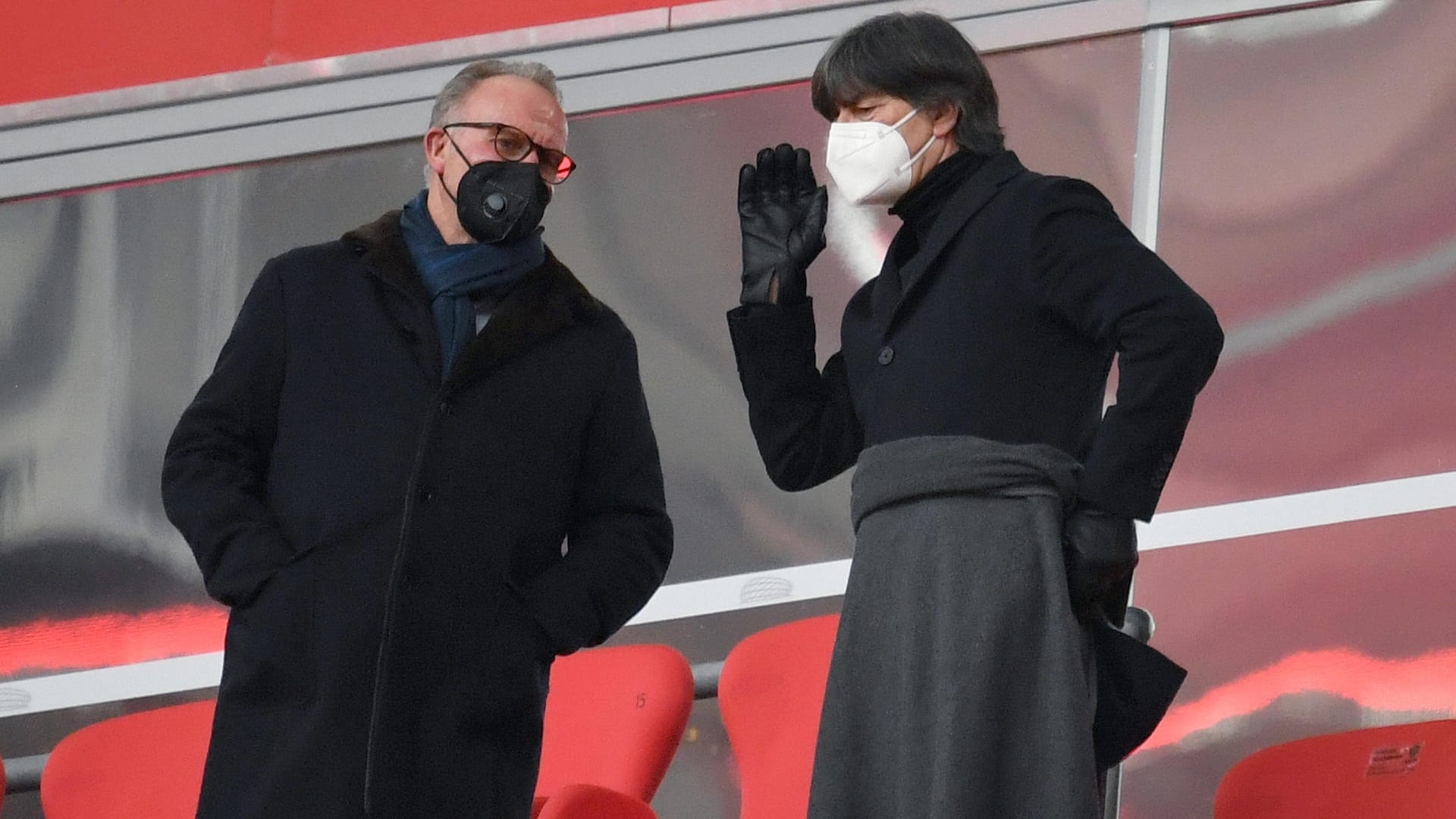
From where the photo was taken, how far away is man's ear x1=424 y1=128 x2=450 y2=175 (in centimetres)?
235

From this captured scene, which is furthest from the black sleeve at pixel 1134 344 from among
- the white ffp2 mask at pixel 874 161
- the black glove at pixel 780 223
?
the black glove at pixel 780 223

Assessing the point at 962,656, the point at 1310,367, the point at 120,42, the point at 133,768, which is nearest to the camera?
the point at 962,656

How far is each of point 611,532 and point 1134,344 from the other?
0.68 m

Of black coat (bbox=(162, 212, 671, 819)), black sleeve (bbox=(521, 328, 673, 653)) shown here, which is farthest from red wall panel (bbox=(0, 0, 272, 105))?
black sleeve (bbox=(521, 328, 673, 653))

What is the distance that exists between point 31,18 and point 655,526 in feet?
8.88

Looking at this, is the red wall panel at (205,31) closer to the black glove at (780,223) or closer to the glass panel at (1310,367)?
the glass panel at (1310,367)

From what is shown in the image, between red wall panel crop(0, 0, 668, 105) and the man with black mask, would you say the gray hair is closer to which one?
the man with black mask

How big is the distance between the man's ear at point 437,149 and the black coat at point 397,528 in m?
0.11

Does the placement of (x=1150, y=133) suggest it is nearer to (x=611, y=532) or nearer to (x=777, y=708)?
(x=777, y=708)

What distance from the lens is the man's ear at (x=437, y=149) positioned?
235cm

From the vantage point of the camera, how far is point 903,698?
6.14 feet

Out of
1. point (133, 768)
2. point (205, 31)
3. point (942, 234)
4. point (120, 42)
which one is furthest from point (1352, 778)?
point (120, 42)

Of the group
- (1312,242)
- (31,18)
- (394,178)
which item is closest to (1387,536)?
(1312,242)

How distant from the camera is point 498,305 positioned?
2256 mm
